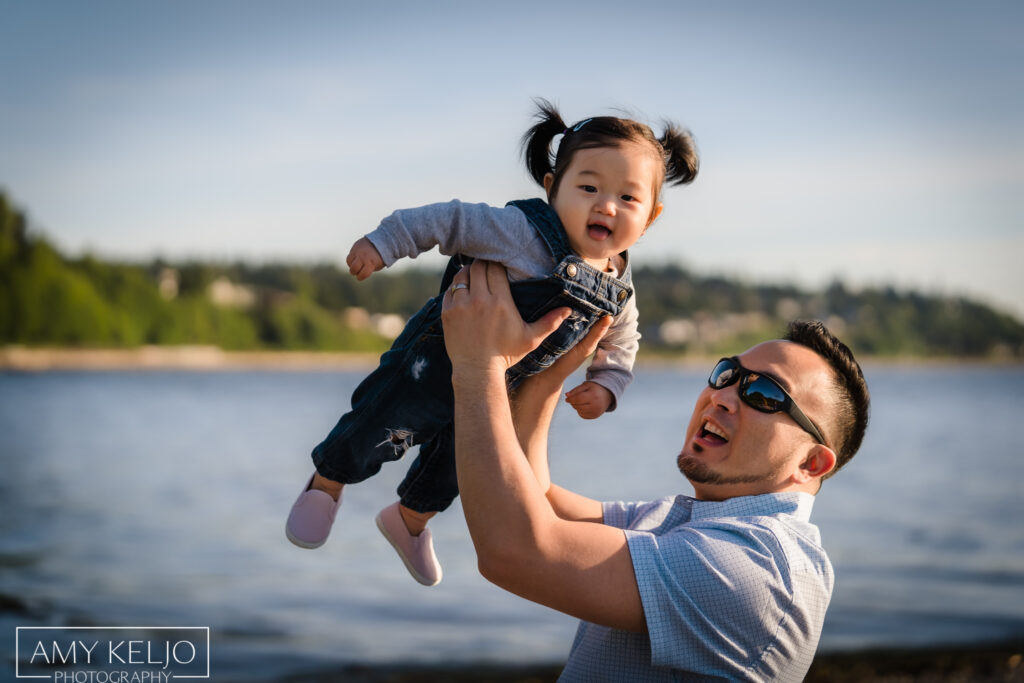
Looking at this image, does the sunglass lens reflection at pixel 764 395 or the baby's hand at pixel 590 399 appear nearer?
the sunglass lens reflection at pixel 764 395

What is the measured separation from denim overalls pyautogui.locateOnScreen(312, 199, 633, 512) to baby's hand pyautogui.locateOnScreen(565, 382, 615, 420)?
208 millimetres

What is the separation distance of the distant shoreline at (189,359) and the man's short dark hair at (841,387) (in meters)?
77.7

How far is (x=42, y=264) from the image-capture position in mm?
74562

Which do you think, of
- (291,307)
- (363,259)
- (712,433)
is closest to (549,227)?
(363,259)

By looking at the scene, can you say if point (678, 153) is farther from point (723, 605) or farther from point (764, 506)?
point (723, 605)

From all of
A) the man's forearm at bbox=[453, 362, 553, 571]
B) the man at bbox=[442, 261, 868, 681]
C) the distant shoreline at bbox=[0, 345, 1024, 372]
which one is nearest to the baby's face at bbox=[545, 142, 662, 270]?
the man at bbox=[442, 261, 868, 681]

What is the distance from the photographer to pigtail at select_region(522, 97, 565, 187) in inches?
118

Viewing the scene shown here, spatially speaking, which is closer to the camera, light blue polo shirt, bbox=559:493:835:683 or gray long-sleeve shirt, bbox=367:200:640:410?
light blue polo shirt, bbox=559:493:835:683

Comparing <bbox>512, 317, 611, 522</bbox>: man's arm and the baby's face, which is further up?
the baby's face

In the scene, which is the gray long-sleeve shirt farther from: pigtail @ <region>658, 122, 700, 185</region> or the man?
pigtail @ <region>658, 122, 700, 185</region>

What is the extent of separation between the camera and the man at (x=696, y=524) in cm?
224

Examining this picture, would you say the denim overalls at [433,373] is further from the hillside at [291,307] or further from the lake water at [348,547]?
the hillside at [291,307]

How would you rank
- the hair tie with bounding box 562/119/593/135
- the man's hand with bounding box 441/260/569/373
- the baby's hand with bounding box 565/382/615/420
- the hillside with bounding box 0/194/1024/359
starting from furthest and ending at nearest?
1. the hillside with bounding box 0/194/1024/359
2. the baby's hand with bounding box 565/382/615/420
3. the hair tie with bounding box 562/119/593/135
4. the man's hand with bounding box 441/260/569/373

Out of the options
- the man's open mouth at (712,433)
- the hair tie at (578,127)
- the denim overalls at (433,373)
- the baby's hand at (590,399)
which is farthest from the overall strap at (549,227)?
the man's open mouth at (712,433)
